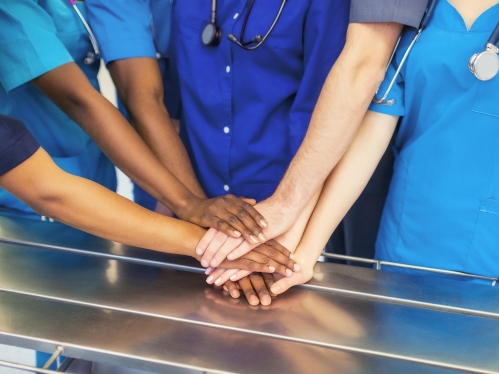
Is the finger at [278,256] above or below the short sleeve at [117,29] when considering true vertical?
below

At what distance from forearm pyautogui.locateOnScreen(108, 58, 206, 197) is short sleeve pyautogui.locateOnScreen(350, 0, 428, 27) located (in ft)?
1.99

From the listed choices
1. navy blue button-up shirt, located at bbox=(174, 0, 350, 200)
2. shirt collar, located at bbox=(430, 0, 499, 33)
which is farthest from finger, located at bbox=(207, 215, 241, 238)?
shirt collar, located at bbox=(430, 0, 499, 33)

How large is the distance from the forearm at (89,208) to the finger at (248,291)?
122 mm

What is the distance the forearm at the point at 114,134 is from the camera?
4.19 ft

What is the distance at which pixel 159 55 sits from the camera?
5.13 ft

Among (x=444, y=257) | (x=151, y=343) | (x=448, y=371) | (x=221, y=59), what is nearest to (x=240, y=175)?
(x=221, y=59)

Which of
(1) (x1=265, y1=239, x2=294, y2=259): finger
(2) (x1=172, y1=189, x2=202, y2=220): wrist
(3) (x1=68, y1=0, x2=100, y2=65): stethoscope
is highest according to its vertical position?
(3) (x1=68, y1=0, x2=100, y2=65): stethoscope

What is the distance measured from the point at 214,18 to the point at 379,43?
442mm

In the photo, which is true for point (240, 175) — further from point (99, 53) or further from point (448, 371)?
point (448, 371)

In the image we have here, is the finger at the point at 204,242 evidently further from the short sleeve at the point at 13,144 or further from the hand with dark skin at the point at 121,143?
the short sleeve at the point at 13,144

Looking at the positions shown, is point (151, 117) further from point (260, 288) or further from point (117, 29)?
point (260, 288)

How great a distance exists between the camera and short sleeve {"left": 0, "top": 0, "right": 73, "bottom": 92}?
1.21 m

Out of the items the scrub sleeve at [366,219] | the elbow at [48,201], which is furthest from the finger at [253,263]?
the scrub sleeve at [366,219]

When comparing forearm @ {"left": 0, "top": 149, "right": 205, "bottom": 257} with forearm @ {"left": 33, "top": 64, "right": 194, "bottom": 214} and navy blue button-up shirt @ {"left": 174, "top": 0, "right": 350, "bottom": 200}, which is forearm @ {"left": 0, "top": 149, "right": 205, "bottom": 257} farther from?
navy blue button-up shirt @ {"left": 174, "top": 0, "right": 350, "bottom": 200}
